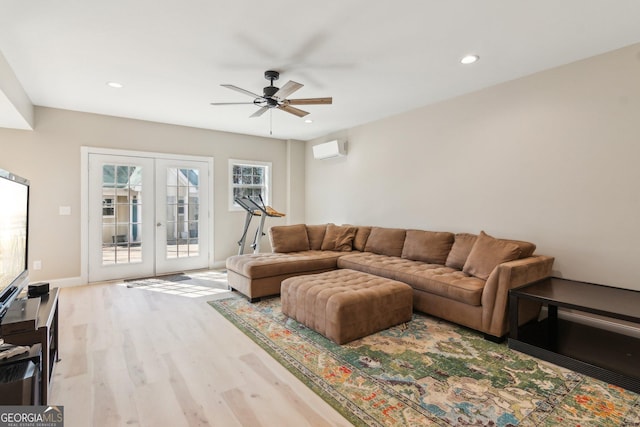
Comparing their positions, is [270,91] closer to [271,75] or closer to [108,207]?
[271,75]

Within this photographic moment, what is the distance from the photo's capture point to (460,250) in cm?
354

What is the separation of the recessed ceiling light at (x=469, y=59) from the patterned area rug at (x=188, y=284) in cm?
384

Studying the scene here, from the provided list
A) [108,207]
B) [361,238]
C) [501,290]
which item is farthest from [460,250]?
[108,207]

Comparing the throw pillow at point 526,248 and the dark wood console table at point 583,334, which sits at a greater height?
the throw pillow at point 526,248

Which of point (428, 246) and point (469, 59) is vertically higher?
point (469, 59)

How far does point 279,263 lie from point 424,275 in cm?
173

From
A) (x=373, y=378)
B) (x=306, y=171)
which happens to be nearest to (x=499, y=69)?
(x=373, y=378)

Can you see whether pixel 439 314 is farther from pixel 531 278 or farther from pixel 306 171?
pixel 306 171

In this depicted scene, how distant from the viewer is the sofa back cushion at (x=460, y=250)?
11.5 ft

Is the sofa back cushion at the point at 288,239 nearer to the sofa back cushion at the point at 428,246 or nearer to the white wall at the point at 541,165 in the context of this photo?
the white wall at the point at 541,165

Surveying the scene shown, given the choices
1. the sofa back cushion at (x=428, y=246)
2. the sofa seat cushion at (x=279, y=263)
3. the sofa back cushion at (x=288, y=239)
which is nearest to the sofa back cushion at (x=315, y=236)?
the sofa back cushion at (x=288, y=239)

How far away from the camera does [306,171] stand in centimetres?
673

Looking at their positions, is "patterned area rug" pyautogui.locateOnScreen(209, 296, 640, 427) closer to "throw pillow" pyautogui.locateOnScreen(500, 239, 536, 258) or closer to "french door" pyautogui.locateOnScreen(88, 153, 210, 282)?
"throw pillow" pyautogui.locateOnScreen(500, 239, 536, 258)

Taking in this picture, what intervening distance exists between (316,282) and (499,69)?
2.84 meters
